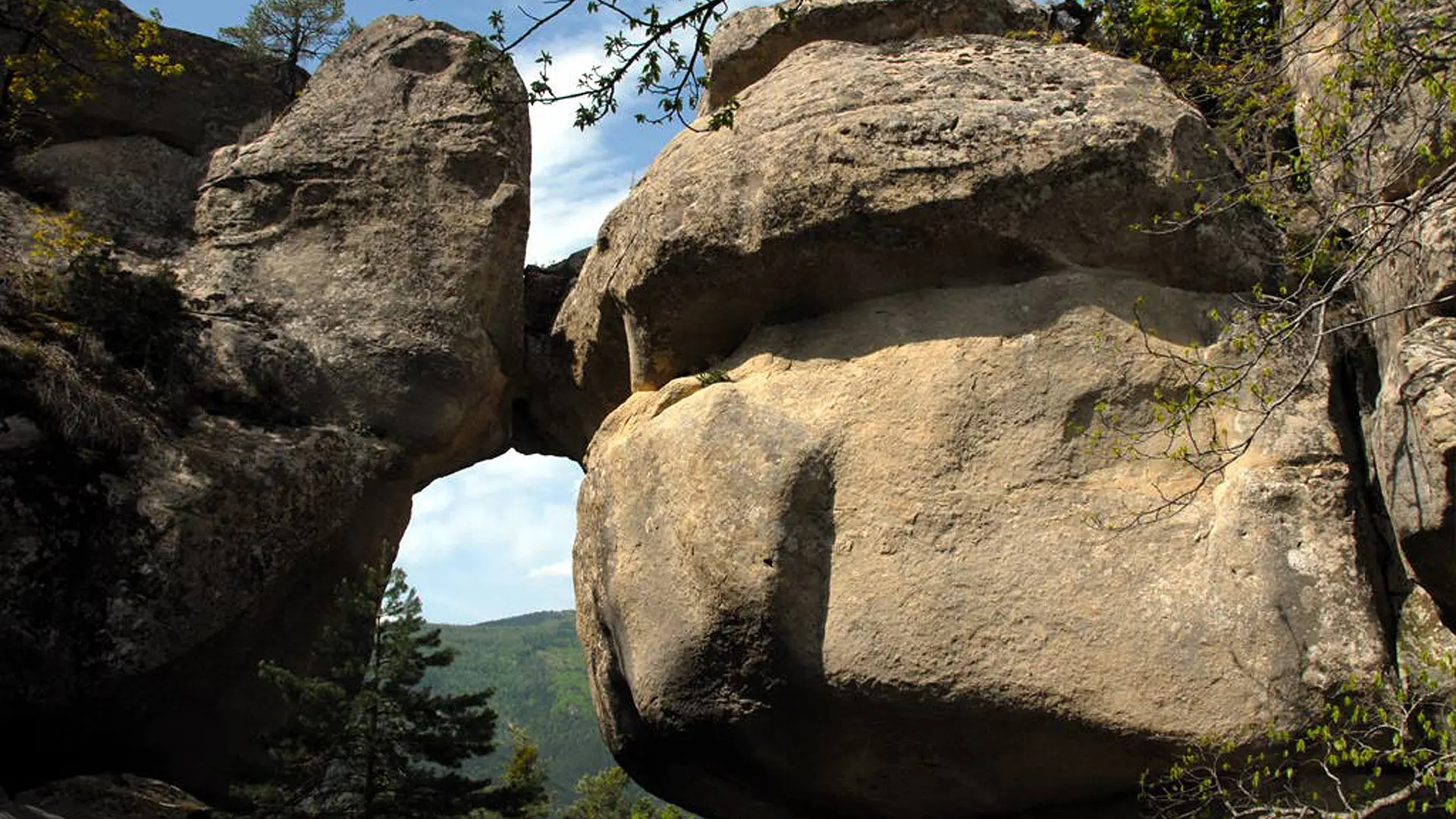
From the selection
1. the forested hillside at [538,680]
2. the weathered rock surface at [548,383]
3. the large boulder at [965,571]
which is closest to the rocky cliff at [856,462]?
the large boulder at [965,571]

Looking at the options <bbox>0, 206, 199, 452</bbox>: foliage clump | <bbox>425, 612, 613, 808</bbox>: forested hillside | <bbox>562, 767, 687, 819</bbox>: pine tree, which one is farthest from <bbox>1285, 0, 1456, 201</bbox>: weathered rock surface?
<bbox>425, 612, 613, 808</bbox>: forested hillside

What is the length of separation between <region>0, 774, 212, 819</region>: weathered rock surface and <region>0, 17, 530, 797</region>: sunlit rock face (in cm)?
16

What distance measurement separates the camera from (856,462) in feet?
29.2

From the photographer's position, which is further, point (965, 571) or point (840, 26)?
point (840, 26)

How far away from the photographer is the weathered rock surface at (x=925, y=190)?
9.04 m

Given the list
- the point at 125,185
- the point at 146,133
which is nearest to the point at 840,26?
the point at 125,185

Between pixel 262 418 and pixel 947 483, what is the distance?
5934mm

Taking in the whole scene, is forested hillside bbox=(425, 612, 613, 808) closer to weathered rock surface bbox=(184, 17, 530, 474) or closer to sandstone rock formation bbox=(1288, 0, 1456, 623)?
weathered rock surface bbox=(184, 17, 530, 474)

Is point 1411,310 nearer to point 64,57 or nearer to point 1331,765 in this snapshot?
point 1331,765

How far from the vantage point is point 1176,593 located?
7.95 metres

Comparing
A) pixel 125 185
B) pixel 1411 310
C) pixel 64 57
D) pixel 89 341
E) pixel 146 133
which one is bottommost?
pixel 1411 310

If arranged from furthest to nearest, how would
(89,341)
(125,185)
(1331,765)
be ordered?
1. (125,185)
2. (89,341)
3. (1331,765)

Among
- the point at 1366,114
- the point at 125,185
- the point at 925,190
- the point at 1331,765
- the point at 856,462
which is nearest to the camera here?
the point at 1331,765

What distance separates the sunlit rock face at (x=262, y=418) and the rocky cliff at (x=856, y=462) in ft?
0.12
